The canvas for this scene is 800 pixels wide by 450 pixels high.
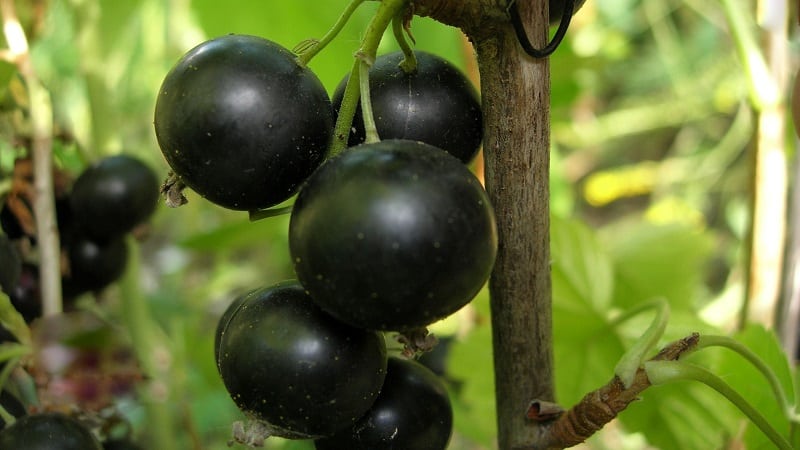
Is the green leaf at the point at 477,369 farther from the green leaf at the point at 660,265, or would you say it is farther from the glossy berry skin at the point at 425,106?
the glossy berry skin at the point at 425,106

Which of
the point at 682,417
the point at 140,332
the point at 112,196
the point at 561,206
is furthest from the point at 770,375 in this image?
the point at 561,206

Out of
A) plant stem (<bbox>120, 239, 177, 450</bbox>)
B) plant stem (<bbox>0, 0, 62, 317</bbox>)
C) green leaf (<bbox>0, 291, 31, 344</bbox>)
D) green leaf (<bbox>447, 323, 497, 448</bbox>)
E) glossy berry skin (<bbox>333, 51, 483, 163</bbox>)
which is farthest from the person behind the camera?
plant stem (<bbox>120, 239, 177, 450</bbox>)

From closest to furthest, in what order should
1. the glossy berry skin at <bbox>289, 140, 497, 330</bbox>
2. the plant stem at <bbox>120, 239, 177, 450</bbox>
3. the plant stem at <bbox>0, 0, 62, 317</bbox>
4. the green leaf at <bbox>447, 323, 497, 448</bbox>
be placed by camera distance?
the glossy berry skin at <bbox>289, 140, 497, 330</bbox>
the plant stem at <bbox>0, 0, 62, 317</bbox>
the green leaf at <bbox>447, 323, 497, 448</bbox>
the plant stem at <bbox>120, 239, 177, 450</bbox>

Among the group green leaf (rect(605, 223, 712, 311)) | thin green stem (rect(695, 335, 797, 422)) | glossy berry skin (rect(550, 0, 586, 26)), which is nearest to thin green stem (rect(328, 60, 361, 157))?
glossy berry skin (rect(550, 0, 586, 26))

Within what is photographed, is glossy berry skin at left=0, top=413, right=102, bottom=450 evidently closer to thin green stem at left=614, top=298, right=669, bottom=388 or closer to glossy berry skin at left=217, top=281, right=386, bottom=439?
glossy berry skin at left=217, top=281, right=386, bottom=439

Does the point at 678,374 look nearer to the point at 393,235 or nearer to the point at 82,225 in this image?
the point at 393,235
